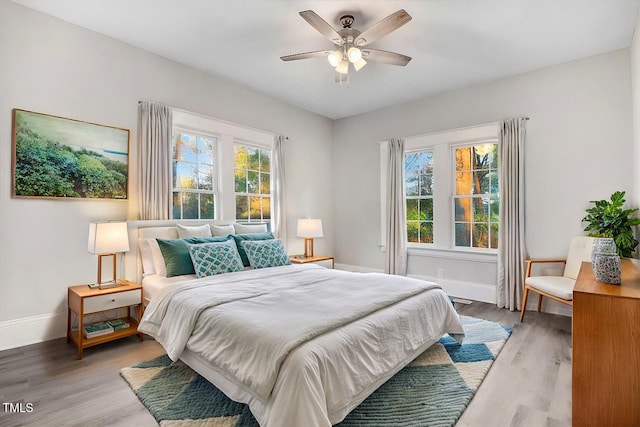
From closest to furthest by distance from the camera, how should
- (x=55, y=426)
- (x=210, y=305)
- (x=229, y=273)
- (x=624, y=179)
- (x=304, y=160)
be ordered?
(x=55, y=426)
(x=210, y=305)
(x=229, y=273)
(x=624, y=179)
(x=304, y=160)

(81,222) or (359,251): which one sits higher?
(81,222)

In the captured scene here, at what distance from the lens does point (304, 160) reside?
17.7 ft

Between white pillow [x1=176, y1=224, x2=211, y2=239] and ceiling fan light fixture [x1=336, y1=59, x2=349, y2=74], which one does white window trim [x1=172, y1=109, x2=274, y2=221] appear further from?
ceiling fan light fixture [x1=336, y1=59, x2=349, y2=74]

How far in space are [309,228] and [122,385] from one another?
120 inches

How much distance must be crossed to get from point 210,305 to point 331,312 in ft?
2.70

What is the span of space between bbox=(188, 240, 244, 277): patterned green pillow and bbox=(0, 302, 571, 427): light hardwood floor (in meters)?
0.79

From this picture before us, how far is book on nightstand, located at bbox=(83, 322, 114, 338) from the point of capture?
272 centimetres

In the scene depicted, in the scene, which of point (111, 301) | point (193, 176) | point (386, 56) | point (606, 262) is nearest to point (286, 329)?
point (606, 262)

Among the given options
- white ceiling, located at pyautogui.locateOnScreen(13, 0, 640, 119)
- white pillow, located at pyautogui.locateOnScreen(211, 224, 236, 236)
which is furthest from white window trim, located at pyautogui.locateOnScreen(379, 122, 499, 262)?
white pillow, located at pyautogui.locateOnScreen(211, 224, 236, 236)

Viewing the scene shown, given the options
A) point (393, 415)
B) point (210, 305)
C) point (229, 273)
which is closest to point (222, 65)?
point (229, 273)

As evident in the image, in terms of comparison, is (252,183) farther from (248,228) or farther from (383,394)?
(383,394)

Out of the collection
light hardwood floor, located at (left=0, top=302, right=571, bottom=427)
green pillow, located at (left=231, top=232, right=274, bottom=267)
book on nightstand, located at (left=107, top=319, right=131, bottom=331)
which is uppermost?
green pillow, located at (left=231, top=232, right=274, bottom=267)

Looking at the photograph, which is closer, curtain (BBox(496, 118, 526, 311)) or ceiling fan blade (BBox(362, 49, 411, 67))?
ceiling fan blade (BBox(362, 49, 411, 67))

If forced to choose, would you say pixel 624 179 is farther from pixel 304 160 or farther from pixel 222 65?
pixel 222 65
